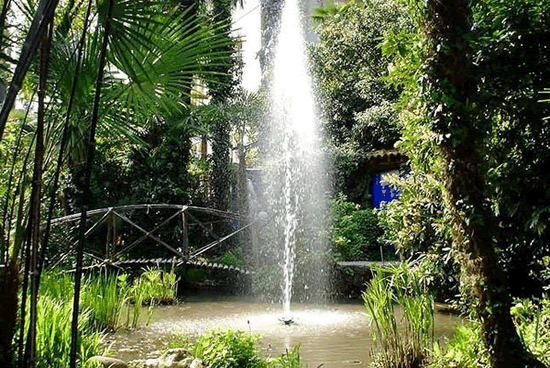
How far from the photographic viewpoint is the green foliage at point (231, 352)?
10.9 feet

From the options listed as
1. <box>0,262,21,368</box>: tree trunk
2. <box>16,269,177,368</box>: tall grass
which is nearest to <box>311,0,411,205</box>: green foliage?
<box>16,269,177,368</box>: tall grass

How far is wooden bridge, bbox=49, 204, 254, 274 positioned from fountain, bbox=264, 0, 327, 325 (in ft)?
2.99

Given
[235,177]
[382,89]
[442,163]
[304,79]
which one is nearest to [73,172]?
[235,177]

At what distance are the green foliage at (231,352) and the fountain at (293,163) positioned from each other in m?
4.02

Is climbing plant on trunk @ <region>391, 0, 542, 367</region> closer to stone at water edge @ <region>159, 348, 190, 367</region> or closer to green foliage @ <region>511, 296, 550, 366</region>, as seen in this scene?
green foliage @ <region>511, 296, 550, 366</region>

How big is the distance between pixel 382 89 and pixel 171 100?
418 inches

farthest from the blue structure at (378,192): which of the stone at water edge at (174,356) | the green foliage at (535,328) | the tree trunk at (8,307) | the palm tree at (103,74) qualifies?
the tree trunk at (8,307)

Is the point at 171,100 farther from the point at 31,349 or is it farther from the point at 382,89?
the point at 382,89

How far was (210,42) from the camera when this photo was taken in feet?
9.61

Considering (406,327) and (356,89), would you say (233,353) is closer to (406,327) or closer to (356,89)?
(406,327)

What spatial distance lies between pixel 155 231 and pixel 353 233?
4.45 meters

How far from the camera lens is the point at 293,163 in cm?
1245

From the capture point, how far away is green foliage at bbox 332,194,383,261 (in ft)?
33.7

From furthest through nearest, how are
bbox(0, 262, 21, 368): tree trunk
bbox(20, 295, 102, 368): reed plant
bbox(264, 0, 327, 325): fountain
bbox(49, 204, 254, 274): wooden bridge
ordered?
1. bbox(264, 0, 327, 325): fountain
2. bbox(49, 204, 254, 274): wooden bridge
3. bbox(20, 295, 102, 368): reed plant
4. bbox(0, 262, 21, 368): tree trunk
